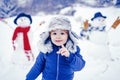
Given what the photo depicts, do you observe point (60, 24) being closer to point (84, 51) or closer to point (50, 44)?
point (50, 44)

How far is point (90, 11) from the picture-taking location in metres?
1.35

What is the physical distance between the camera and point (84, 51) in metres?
1.29

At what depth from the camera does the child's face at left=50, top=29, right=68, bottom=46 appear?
0.99 meters

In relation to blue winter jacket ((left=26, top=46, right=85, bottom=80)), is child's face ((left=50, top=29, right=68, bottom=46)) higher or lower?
higher

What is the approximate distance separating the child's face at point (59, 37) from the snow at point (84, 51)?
0.93 feet

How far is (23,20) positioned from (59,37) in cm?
37

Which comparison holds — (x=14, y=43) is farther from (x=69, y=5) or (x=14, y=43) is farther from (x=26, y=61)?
(x=69, y=5)

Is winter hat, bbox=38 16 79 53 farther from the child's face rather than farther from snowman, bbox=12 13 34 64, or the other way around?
snowman, bbox=12 13 34 64

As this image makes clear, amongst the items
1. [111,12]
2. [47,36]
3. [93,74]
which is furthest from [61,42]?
[111,12]

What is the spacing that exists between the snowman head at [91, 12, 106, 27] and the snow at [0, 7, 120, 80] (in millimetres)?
19

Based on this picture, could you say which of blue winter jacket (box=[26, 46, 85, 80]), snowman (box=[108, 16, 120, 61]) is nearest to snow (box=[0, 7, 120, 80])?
snowman (box=[108, 16, 120, 61])

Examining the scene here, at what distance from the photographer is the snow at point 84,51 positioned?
4.08ft

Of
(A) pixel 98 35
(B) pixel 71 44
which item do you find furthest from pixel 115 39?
(B) pixel 71 44

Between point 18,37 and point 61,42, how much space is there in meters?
0.38
